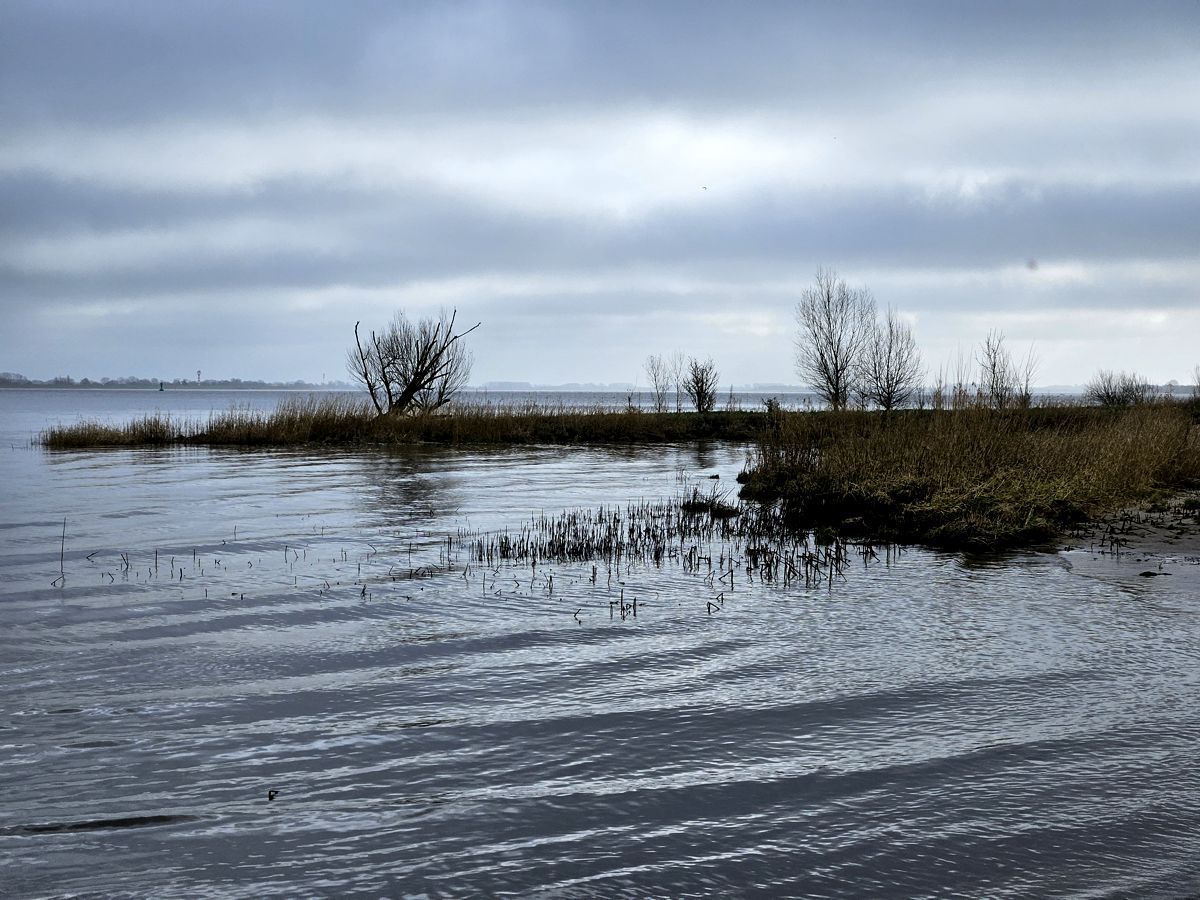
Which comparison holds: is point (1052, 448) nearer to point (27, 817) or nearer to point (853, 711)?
point (853, 711)

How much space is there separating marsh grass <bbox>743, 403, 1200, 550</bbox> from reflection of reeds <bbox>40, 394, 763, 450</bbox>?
1833 cm

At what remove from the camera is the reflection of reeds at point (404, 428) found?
3359 cm

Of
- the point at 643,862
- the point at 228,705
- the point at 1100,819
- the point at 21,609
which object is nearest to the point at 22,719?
the point at 228,705

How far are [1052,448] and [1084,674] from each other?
1114cm

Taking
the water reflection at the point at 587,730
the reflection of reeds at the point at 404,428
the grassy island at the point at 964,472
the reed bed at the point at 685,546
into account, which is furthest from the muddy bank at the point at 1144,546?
the reflection of reeds at the point at 404,428

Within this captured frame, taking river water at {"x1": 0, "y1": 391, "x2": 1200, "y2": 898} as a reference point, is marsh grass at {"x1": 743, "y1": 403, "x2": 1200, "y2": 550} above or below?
above

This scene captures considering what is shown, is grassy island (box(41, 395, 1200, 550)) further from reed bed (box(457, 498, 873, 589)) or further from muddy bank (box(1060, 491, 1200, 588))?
reed bed (box(457, 498, 873, 589))

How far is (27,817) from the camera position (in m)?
4.41

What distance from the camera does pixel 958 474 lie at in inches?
575

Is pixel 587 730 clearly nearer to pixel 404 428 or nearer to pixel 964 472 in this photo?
pixel 964 472

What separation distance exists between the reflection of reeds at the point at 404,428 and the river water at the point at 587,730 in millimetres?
23422

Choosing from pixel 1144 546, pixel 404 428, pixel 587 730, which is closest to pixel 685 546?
pixel 1144 546

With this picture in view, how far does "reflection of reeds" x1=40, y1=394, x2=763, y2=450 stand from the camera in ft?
110

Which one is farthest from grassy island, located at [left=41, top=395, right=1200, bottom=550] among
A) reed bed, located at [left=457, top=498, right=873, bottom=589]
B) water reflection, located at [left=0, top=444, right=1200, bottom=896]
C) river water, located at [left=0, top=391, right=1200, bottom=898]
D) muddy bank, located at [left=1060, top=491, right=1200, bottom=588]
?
water reflection, located at [left=0, top=444, right=1200, bottom=896]
